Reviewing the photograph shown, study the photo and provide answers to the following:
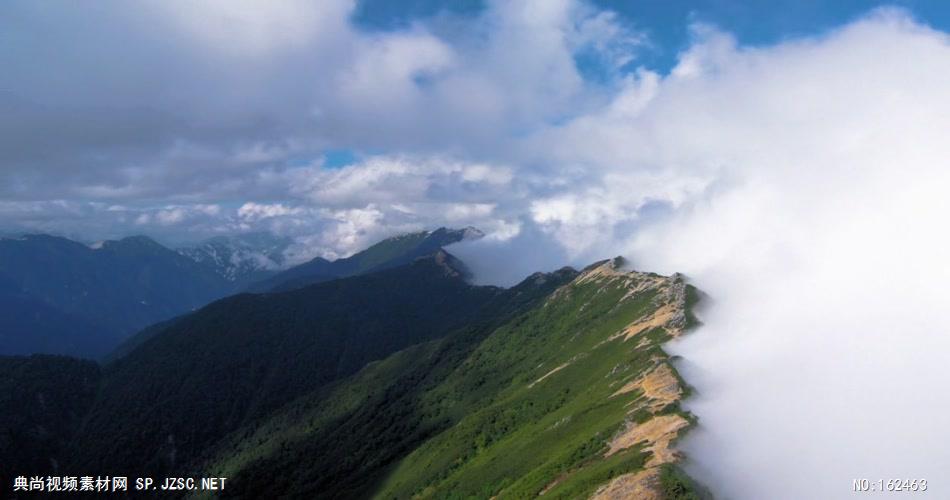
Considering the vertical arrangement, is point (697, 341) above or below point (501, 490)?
above

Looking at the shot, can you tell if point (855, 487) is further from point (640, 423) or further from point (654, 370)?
point (654, 370)

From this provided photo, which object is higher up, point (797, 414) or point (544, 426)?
point (797, 414)

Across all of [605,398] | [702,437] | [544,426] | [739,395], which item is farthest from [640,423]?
[544,426]

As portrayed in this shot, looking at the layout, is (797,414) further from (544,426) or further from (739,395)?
(544,426)

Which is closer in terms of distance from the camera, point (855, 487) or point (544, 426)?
point (855, 487)

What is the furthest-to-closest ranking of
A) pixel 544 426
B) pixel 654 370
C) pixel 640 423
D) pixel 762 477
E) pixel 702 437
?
pixel 544 426
pixel 654 370
pixel 640 423
pixel 702 437
pixel 762 477

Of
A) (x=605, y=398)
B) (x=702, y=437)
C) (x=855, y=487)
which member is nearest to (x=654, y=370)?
(x=605, y=398)

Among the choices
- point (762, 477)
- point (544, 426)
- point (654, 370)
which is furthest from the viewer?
point (544, 426)

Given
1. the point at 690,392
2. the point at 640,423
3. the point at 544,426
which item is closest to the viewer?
the point at 640,423


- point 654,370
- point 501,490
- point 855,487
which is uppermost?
point 654,370
